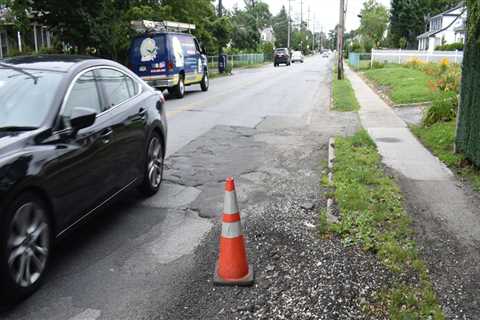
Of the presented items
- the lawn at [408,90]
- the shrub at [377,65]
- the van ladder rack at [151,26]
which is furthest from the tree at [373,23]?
the van ladder rack at [151,26]

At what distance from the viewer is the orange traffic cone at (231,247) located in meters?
3.99

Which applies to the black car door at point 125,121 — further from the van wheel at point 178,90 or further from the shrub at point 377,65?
the shrub at point 377,65

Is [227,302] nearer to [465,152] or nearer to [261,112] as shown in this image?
[465,152]

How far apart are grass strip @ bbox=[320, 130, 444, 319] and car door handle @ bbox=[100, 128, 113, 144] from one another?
2339 millimetres

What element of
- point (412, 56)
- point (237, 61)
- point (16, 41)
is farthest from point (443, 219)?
point (237, 61)

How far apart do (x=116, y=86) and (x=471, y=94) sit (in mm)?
5068

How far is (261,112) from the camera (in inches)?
584

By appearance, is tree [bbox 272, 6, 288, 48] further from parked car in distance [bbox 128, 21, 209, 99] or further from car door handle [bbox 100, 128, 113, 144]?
car door handle [bbox 100, 128, 113, 144]

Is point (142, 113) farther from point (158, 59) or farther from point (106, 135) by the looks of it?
point (158, 59)

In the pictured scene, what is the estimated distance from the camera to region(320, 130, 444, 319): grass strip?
367 cm

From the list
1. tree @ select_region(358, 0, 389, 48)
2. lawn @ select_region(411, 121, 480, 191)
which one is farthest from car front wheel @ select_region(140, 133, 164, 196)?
tree @ select_region(358, 0, 389, 48)

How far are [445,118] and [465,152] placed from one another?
367cm

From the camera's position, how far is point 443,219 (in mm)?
5551

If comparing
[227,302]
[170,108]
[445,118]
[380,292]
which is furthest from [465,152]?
[170,108]
